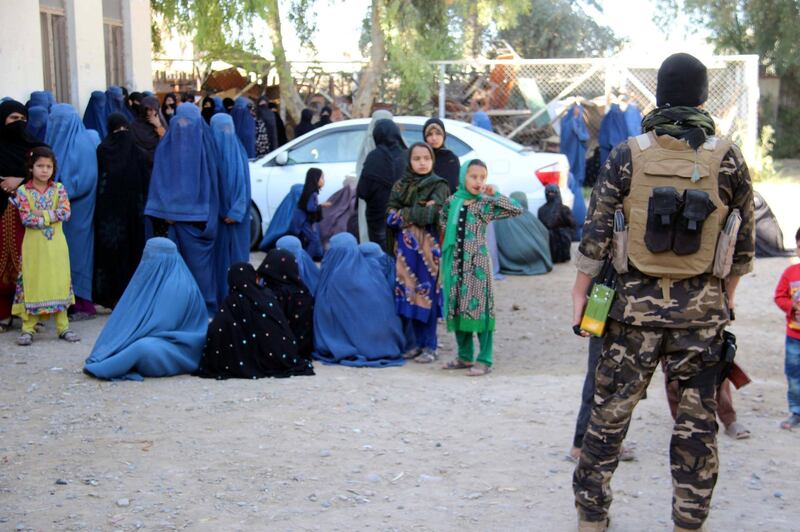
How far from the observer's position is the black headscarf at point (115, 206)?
8.27m

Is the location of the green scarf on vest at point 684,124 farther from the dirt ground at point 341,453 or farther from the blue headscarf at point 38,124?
the blue headscarf at point 38,124

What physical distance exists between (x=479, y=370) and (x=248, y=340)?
57.5 inches

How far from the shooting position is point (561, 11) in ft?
91.6

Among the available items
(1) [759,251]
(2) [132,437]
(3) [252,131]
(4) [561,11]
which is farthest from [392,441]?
(4) [561,11]

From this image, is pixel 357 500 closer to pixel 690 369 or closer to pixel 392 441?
pixel 392 441

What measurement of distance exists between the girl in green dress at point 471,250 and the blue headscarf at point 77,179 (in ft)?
10.4

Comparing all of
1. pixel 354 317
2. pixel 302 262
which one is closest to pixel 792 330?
pixel 354 317

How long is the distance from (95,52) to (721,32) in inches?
677

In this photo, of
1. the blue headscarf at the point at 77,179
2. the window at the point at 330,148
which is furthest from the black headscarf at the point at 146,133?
the window at the point at 330,148

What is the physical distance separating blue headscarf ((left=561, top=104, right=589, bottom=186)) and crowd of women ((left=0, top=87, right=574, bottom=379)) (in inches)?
279

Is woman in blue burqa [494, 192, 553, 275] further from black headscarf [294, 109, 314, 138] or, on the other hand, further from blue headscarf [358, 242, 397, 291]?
black headscarf [294, 109, 314, 138]

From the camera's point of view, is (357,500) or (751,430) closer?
(357,500)

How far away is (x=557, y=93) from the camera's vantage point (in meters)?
19.5

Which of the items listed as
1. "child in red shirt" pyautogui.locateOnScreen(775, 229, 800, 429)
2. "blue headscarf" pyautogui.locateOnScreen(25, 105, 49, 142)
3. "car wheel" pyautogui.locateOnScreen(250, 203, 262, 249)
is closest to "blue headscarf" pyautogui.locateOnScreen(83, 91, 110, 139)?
"blue headscarf" pyautogui.locateOnScreen(25, 105, 49, 142)
